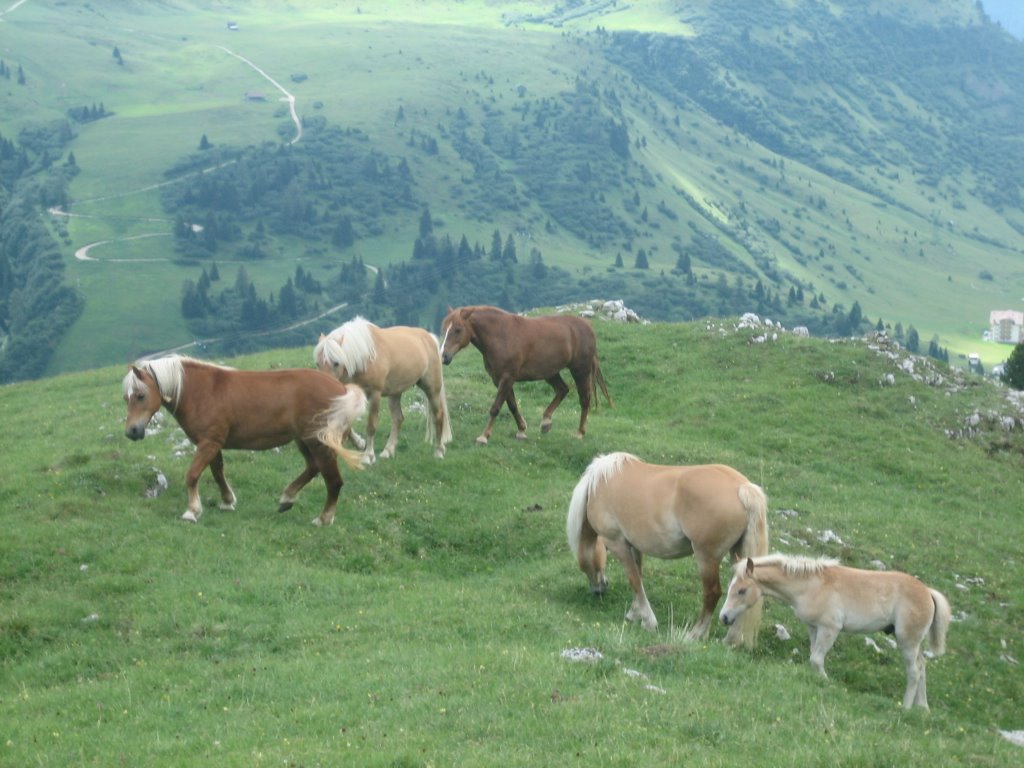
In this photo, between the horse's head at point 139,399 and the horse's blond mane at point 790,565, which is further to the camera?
the horse's head at point 139,399

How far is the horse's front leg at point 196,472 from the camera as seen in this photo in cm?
1829

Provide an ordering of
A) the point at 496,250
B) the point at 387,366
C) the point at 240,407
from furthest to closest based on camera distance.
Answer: the point at 496,250
the point at 387,366
the point at 240,407

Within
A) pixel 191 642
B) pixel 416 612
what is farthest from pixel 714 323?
pixel 191 642

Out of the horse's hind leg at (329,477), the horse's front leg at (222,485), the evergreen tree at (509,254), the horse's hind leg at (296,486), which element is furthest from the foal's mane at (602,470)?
the evergreen tree at (509,254)

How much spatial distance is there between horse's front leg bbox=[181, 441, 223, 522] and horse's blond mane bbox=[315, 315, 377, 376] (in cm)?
346

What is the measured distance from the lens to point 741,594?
14492 mm

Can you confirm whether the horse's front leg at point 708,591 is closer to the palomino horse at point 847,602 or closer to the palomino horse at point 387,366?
the palomino horse at point 847,602

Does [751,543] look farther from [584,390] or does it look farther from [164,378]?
[584,390]

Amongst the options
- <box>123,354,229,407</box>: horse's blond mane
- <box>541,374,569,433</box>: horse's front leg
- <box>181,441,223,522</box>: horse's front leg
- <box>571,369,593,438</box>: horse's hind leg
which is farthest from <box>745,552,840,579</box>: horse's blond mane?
<box>541,374,569,433</box>: horse's front leg

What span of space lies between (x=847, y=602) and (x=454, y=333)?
464 inches

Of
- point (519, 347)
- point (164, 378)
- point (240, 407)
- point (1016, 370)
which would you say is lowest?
point (1016, 370)

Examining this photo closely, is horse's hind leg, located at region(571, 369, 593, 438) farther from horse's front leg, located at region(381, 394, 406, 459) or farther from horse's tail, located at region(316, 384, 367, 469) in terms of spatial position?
horse's tail, located at region(316, 384, 367, 469)

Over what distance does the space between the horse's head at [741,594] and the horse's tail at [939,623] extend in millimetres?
2463

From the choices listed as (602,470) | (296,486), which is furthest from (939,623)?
(296,486)
